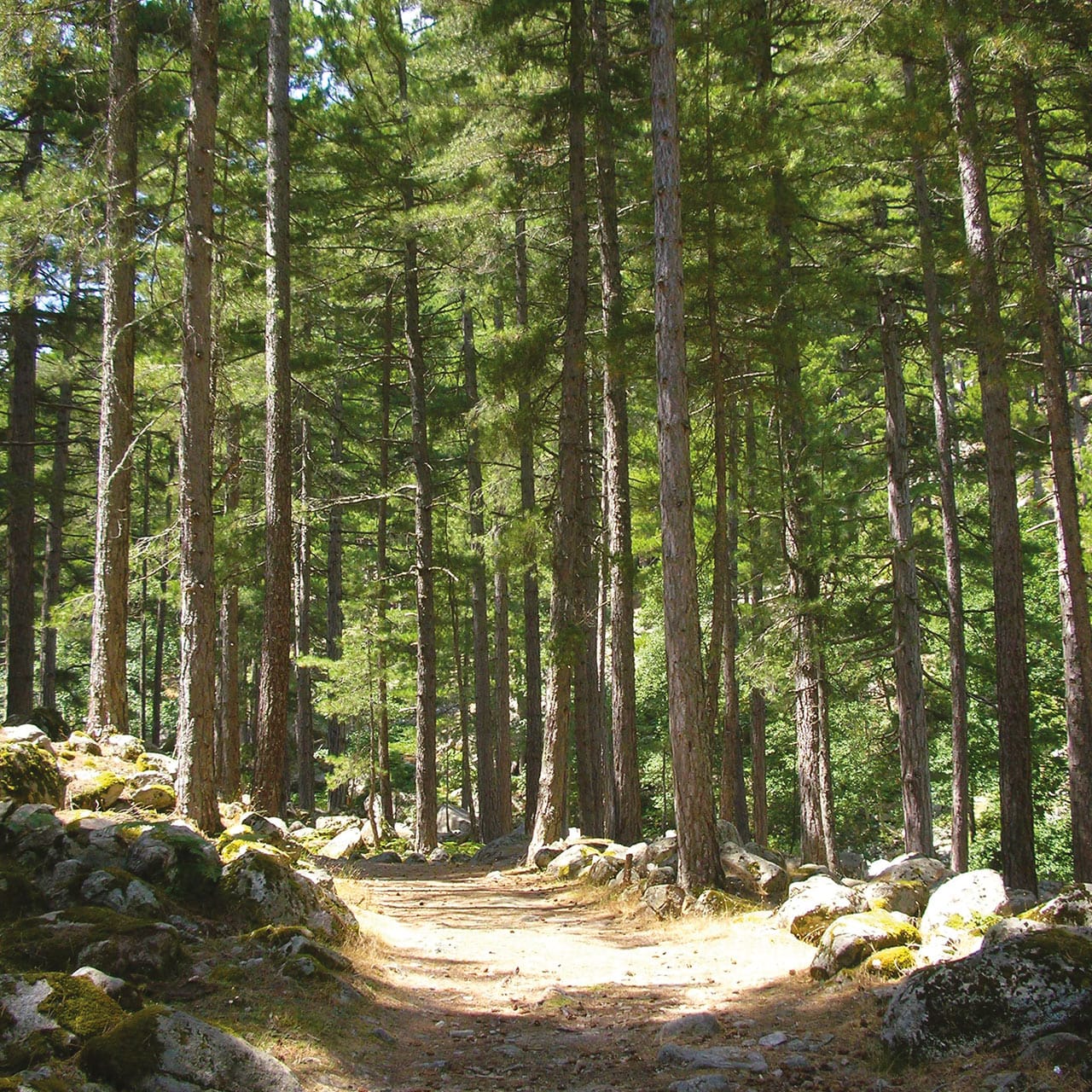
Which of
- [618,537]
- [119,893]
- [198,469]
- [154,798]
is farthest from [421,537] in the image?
[119,893]

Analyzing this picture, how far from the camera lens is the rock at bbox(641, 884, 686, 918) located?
909 centimetres

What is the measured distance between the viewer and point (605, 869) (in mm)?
11039

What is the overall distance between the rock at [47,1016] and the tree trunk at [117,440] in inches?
272

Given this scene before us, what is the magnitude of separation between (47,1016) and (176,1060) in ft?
2.10

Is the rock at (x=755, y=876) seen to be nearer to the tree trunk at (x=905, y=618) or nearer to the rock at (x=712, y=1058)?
the rock at (x=712, y=1058)

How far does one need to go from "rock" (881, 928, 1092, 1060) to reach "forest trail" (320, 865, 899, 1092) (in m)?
0.29

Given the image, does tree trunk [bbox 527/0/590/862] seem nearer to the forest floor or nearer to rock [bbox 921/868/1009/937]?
the forest floor

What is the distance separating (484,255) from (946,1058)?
12.9 meters

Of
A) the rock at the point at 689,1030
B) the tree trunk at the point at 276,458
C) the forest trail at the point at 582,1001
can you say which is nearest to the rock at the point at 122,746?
the tree trunk at the point at 276,458

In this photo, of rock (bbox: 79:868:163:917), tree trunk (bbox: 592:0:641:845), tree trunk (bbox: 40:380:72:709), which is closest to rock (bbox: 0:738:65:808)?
rock (bbox: 79:868:163:917)

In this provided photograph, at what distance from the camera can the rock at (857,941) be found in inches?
249

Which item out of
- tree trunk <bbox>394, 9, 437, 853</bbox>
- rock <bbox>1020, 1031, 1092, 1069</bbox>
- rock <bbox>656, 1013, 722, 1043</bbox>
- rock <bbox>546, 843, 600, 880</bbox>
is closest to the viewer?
rock <bbox>1020, 1031, 1092, 1069</bbox>

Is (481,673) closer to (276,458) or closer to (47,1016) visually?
(276,458)

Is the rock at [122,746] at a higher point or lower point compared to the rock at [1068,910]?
higher
